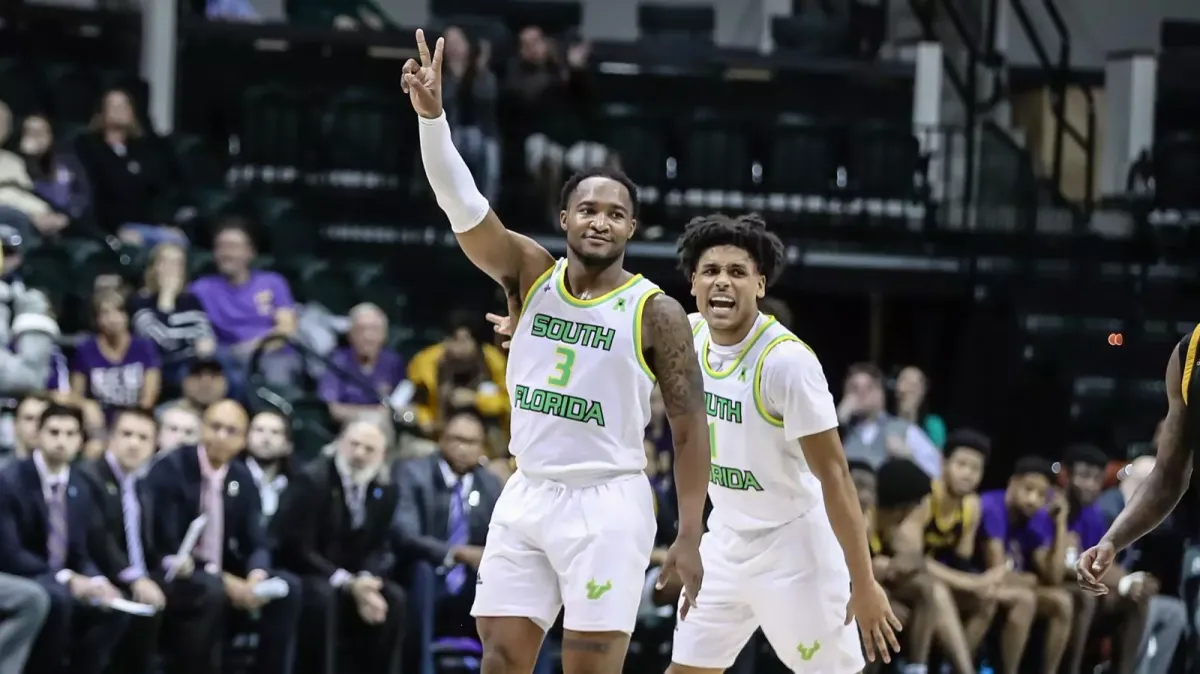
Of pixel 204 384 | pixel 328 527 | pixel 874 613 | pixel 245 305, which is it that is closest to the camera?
pixel 874 613

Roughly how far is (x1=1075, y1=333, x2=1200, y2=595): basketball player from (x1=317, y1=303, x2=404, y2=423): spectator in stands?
5.71m

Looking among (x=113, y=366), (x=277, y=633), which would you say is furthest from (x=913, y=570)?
(x=113, y=366)

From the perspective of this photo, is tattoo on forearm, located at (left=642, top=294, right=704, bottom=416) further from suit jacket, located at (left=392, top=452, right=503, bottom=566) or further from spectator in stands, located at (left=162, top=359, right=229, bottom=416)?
spectator in stands, located at (left=162, top=359, right=229, bottom=416)

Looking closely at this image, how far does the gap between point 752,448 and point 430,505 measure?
356cm

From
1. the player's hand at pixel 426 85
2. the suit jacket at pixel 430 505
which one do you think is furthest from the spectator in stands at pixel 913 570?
the player's hand at pixel 426 85

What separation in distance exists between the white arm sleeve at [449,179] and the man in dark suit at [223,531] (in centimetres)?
379

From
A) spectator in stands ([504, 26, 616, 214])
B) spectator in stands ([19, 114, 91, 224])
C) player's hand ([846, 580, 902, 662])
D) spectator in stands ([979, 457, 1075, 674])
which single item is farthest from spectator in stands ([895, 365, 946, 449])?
player's hand ([846, 580, 902, 662])

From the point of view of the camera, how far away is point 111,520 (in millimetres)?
8641

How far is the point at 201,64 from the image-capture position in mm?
14070

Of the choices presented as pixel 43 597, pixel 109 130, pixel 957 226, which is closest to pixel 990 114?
pixel 957 226

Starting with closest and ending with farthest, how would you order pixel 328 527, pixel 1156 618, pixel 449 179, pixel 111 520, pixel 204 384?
pixel 449 179 → pixel 111 520 → pixel 328 527 → pixel 204 384 → pixel 1156 618

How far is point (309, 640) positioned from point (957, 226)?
672 centimetres

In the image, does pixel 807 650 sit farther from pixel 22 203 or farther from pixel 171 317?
pixel 22 203

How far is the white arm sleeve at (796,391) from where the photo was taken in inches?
228
